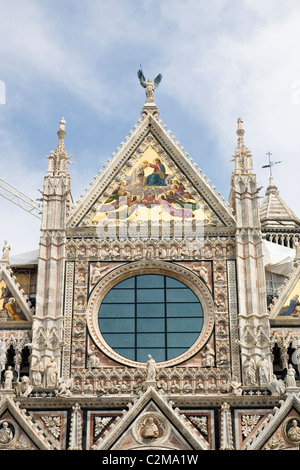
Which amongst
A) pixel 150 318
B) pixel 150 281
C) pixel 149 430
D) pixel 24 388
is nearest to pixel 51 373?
pixel 24 388

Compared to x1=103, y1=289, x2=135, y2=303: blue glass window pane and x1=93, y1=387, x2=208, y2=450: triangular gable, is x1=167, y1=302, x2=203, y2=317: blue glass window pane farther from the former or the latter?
x1=93, y1=387, x2=208, y2=450: triangular gable

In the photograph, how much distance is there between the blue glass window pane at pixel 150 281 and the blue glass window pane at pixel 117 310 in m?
0.73

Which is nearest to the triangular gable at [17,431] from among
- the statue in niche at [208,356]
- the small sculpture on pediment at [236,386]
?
the statue in niche at [208,356]

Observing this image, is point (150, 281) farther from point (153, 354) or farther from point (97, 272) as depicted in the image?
point (153, 354)

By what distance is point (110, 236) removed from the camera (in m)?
27.2

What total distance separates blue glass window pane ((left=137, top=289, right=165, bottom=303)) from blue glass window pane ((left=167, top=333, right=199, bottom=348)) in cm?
115

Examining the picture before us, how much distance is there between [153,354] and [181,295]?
1.98m

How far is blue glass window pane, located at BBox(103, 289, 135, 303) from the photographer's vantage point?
1032 inches

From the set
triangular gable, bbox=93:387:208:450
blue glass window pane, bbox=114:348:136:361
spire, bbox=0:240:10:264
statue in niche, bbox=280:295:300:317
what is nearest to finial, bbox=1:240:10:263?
spire, bbox=0:240:10:264

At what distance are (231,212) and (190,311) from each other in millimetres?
3420

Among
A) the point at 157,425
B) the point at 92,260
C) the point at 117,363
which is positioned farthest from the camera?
the point at 92,260

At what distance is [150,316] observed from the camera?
25.9 meters

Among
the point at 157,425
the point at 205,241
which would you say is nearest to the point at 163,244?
the point at 205,241

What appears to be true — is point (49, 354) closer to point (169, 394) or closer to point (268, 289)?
point (169, 394)
